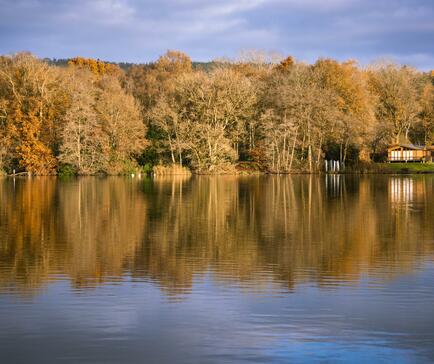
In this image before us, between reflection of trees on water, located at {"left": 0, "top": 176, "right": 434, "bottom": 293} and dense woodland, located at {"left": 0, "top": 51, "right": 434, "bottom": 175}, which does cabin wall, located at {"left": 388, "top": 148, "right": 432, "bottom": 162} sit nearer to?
dense woodland, located at {"left": 0, "top": 51, "right": 434, "bottom": 175}

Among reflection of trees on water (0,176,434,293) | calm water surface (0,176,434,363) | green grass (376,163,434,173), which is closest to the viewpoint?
calm water surface (0,176,434,363)

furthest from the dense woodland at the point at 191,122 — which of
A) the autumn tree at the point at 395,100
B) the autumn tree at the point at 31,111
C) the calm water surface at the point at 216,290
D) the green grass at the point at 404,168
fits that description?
the calm water surface at the point at 216,290

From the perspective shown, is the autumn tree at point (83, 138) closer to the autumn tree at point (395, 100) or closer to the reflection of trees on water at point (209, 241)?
the reflection of trees on water at point (209, 241)

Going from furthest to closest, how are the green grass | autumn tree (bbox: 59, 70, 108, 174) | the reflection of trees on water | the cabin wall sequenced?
the cabin wall → the green grass → autumn tree (bbox: 59, 70, 108, 174) → the reflection of trees on water

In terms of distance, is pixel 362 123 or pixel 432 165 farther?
pixel 432 165

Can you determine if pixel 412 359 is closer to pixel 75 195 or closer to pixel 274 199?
pixel 274 199

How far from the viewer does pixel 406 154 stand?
8538 cm

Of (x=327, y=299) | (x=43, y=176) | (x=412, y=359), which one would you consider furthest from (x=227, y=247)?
(x=43, y=176)

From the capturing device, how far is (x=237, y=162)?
75.1m

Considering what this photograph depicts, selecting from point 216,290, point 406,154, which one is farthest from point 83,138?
point 216,290

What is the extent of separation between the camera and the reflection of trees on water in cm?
1334

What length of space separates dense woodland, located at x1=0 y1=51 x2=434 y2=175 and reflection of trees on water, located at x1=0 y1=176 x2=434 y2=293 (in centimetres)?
3695

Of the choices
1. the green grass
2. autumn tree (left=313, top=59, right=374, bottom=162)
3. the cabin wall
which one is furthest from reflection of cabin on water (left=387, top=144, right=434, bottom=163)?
autumn tree (left=313, top=59, right=374, bottom=162)

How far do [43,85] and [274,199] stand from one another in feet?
140
